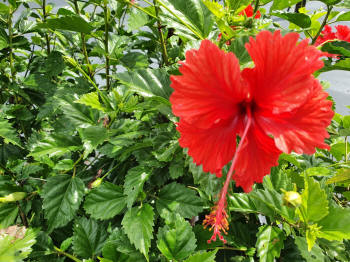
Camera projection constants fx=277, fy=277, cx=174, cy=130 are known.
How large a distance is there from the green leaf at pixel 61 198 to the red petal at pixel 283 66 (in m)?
0.50

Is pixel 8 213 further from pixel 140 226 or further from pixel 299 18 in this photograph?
pixel 299 18

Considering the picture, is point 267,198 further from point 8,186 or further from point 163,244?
point 8,186

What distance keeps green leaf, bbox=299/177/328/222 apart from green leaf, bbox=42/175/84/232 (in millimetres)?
491

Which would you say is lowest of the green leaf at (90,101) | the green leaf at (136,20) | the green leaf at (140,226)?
the green leaf at (140,226)

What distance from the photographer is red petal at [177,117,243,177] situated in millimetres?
418

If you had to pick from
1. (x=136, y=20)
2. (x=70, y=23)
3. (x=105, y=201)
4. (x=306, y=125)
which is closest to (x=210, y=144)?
(x=306, y=125)

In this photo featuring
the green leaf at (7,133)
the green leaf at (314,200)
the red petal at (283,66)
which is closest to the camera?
the red petal at (283,66)

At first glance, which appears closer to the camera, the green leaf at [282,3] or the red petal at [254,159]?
the red petal at [254,159]

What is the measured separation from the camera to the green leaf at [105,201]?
2.06 feet

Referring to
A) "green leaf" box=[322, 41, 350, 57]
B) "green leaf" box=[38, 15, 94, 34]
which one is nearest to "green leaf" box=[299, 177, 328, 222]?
"green leaf" box=[322, 41, 350, 57]

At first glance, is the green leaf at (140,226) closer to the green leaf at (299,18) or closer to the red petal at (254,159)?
the red petal at (254,159)

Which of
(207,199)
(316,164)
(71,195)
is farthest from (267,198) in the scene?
(71,195)

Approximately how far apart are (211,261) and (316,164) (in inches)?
16.8

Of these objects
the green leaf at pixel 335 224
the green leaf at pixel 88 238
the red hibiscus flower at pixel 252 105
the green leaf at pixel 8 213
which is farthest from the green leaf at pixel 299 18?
the green leaf at pixel 8 213
